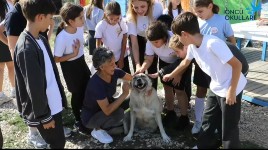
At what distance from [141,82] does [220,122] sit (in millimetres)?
1056

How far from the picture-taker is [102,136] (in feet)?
13.5

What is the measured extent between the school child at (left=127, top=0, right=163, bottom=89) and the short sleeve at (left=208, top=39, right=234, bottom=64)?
1.74m

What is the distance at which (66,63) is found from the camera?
4145mm

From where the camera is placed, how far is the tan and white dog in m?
3.98

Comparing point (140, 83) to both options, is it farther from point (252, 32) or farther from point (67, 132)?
point (252, 32)

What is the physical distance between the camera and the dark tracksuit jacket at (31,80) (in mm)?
2711

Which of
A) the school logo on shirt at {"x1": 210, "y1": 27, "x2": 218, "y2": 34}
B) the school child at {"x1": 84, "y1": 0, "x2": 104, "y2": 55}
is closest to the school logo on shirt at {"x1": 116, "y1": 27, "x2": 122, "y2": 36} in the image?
the school logo on shirt at {"x1": 210, "y1": 27, "x2": 218, "y2": 34}

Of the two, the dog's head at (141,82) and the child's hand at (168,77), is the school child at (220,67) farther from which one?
the dog's head at (141,82)

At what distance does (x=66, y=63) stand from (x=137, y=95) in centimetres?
101

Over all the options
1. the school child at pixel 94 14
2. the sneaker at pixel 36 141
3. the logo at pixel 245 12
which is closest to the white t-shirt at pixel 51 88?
the sneaker at pixel 36 141

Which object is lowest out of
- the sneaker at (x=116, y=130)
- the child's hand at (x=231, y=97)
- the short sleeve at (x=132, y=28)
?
the sneaker at (x=116, y=130)

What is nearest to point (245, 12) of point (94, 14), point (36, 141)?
point (94, 14)

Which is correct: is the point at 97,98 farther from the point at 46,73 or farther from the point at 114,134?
the point at 46,73

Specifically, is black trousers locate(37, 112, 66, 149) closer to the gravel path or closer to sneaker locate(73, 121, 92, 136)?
the gravel path
